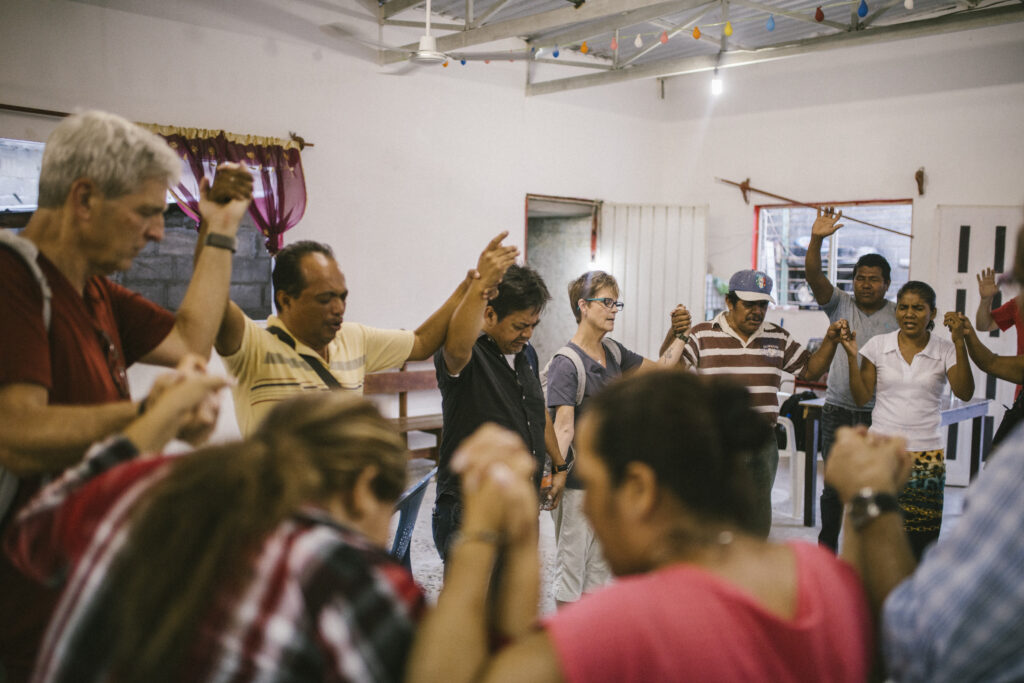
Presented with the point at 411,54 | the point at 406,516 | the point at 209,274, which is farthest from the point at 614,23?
the point at 209,274

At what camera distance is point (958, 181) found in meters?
7.04

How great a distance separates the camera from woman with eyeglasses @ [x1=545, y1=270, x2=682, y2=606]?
3301 millimetres

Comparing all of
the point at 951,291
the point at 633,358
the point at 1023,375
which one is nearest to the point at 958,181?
the point at 951,291

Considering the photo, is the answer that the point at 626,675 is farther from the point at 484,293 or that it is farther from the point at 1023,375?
the point at 1023,375

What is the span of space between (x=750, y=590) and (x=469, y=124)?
681 cm

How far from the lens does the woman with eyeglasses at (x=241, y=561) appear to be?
2.62 ft

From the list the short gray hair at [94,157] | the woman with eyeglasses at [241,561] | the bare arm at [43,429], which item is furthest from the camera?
the short gray hair at [94,157]

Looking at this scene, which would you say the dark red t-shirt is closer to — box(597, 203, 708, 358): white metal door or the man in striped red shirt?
the man in striped red shirt

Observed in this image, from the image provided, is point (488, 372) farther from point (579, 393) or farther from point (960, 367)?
point (960, 367)

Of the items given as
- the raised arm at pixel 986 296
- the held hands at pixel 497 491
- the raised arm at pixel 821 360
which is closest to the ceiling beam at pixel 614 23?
the raised arm at pixel 986 296

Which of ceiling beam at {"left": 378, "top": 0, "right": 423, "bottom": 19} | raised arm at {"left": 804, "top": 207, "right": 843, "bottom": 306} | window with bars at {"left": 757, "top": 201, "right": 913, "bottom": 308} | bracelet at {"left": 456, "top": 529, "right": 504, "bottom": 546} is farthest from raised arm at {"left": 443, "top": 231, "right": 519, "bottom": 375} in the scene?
window with bars at {"left": 757, "top": 201, "right": 913, "bottom": 308}

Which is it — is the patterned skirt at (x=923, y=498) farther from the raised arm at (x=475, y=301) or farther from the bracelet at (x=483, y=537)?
the bracelet at (x=483, y=537)

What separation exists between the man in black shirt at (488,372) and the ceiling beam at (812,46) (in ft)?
15.9

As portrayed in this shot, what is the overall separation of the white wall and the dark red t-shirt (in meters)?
4.51
